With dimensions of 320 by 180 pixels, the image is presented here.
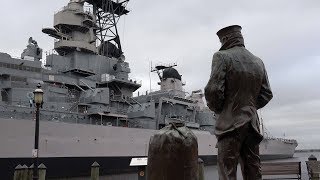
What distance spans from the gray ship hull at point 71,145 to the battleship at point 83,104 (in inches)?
2.2

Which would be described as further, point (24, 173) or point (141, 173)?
point (24, 173)

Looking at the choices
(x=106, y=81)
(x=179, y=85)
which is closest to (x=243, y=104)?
(x=106, y=81)

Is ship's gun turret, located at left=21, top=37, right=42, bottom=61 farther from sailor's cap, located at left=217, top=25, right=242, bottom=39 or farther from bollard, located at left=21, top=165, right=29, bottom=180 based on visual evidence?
sailor's cap, located at left=217, top=25, right=242, bottom=39

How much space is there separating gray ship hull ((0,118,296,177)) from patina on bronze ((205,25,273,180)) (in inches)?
771

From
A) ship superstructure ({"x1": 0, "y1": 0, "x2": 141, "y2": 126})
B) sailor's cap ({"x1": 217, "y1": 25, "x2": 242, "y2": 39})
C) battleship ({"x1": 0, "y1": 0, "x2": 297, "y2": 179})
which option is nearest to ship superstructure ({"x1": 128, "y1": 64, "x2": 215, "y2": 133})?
battleship ({"x1": 0, "y1": 0, "x2": 297, "y2": 179})

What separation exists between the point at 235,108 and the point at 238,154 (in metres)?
0.50

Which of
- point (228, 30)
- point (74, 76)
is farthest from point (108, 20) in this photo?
point (228, 30)

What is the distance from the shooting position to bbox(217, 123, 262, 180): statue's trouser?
4039 mm

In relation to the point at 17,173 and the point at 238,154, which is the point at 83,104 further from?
the point at 238,154

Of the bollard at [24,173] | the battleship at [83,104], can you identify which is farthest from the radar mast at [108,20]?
the bollard at [24,173]

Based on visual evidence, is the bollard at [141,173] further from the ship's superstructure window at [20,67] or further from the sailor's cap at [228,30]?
the ship's superstructure window at [20,67]

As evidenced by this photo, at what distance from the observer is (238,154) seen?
4117 mm

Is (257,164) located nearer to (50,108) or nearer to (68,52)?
(50,108)

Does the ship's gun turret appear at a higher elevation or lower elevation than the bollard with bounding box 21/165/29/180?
higher
